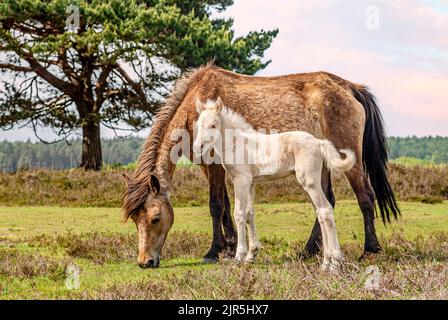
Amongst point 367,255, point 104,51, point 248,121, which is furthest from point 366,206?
point 104,51

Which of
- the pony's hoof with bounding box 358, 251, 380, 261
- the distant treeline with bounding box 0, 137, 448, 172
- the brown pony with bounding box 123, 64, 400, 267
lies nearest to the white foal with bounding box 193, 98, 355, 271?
the brown pony with bounding box 123, 64, 400, 267

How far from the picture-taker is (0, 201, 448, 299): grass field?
616 centimetres

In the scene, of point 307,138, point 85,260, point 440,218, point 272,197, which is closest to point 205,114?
point 307,138

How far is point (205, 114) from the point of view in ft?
26.3

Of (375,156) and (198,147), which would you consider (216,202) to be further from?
(375,156)

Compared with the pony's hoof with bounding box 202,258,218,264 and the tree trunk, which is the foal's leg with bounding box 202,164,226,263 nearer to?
the pony's hoof with bounding box 202,258,218,264

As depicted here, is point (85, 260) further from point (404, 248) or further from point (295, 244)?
point (404, 248)

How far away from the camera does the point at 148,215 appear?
339 inches

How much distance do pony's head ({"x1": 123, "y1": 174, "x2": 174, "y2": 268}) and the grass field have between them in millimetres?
256

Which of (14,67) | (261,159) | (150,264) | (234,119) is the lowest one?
(150,264)

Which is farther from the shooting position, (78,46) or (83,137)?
(83,137)

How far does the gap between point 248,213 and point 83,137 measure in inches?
791

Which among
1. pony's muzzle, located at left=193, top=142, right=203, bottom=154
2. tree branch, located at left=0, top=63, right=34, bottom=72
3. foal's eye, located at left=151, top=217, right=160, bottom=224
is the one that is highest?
tree branch, located at left=0, top=63, right=34, bottom=72

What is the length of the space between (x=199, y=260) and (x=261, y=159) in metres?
2.43
